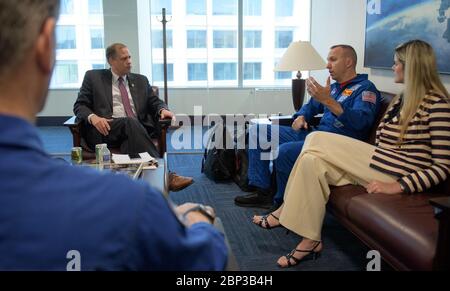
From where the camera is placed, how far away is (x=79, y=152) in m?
2.44

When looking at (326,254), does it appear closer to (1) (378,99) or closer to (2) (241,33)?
(1) (378,99)

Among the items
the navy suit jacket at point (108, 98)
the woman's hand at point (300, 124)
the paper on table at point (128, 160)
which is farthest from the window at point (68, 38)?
the woman's hand at point (300, 124)

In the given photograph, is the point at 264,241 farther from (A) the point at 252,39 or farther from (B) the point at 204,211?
(A) the point at 252,39

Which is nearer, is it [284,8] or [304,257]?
[304,257]

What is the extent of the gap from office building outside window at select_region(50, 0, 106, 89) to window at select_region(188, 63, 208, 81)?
129 centimetres

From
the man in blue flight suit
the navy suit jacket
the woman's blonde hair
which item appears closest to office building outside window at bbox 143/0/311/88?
the navy suit jacket

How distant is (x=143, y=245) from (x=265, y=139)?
8.58ft

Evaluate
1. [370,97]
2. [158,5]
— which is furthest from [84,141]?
[158,5]

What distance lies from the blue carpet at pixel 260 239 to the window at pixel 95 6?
145 inches

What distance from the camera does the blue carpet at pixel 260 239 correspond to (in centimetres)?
215

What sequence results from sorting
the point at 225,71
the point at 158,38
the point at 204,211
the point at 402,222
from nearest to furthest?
the point at 204,211 → the point at 402,222 → the point at 158,38 → the point at 225,71

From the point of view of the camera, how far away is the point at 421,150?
6.75 feet

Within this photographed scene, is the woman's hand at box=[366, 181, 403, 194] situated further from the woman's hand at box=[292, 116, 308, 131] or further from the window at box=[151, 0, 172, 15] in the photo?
the window at box=[151, 0, 172, 15]

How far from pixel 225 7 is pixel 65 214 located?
6082 millimetres
